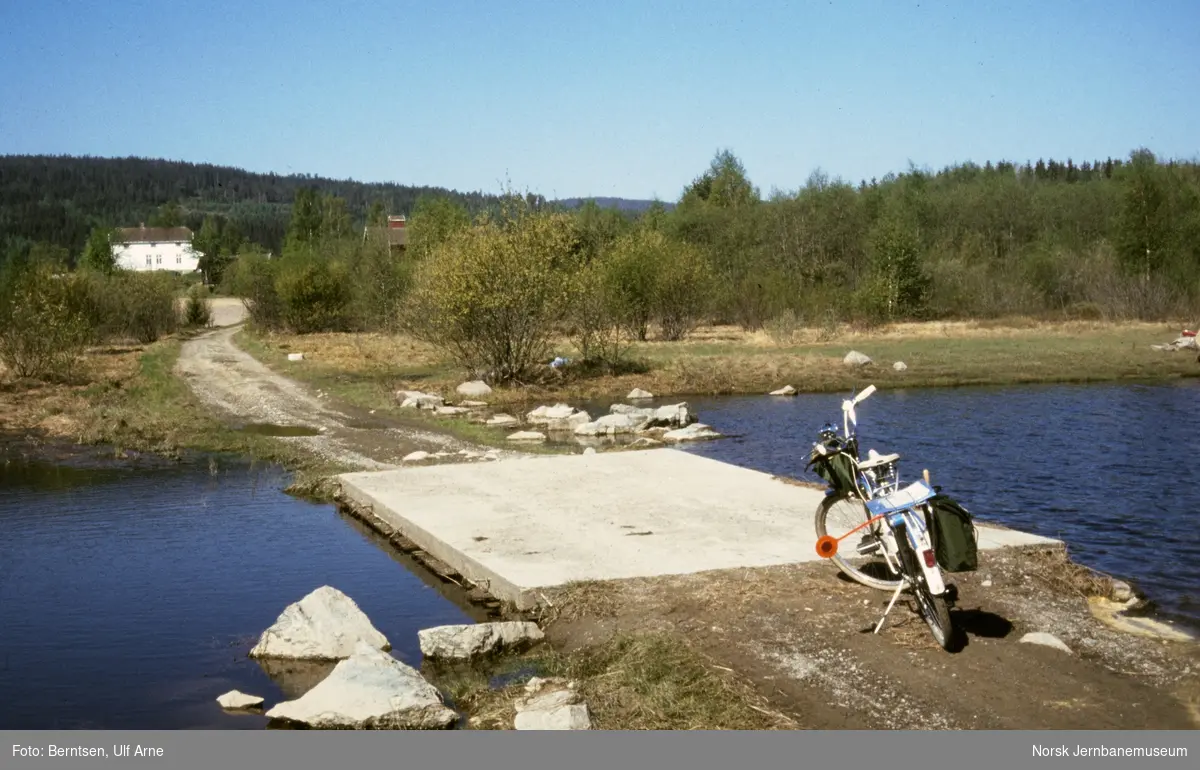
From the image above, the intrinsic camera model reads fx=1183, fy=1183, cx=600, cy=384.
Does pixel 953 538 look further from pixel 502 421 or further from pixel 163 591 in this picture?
pixel 502 421

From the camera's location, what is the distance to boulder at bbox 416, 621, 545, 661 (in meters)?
8.65

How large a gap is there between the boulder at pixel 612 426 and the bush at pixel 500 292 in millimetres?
6210

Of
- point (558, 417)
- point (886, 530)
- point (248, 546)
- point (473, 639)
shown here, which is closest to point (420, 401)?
point (558, 417)

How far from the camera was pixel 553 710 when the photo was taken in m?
6.98

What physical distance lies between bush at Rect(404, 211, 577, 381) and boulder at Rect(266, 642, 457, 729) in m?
20.3

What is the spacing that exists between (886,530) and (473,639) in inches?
121

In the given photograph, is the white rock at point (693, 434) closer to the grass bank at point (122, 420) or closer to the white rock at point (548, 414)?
the white rock at point (548, 414)

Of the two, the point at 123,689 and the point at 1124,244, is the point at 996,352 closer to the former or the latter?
the point at 1124,244

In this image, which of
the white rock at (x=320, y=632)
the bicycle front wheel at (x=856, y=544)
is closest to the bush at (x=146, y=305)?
the white rock at (x=320, y=632)

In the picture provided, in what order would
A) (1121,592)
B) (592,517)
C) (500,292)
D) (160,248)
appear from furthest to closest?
1. (160,248)
2. (500,292)
3. (592,517)
4. (1121,592)

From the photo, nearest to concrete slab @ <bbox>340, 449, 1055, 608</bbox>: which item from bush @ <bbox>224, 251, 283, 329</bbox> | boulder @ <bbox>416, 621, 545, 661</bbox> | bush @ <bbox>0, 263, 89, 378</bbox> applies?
boulder @ <bbox>416, 621, 545, 661</bbox>

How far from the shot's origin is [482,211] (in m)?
29.6

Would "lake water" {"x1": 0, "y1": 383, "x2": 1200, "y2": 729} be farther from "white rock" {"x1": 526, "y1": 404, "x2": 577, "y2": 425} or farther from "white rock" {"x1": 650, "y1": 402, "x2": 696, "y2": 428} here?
"white rock" {"x1": 526, "y1": 404, "x2": 577, "y2": 425}

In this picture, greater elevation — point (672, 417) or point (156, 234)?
point (156, 234)
